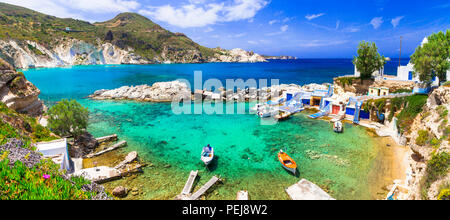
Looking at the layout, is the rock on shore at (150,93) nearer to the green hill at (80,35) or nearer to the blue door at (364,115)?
the blue door at (364,115)

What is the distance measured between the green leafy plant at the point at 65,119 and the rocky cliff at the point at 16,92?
3.24 metres

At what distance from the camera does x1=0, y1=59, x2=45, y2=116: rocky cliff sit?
63.6ft

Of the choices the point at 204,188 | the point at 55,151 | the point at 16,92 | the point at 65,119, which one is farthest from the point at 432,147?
the point at 16,92

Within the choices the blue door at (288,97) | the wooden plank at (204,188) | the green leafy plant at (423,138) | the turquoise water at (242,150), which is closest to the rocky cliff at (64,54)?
the turquoise water at (242,150)

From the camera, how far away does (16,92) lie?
20219 millimetres

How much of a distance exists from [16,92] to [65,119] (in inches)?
220

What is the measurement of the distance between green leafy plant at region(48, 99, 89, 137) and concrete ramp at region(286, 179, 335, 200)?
69.0 feet

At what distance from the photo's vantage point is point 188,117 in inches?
1324

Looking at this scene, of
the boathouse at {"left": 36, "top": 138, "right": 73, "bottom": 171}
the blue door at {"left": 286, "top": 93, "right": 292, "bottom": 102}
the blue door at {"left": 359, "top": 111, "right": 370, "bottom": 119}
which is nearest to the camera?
the boathouse at {"left": 36, "top": 138, "right": 73, "bottom": 171}

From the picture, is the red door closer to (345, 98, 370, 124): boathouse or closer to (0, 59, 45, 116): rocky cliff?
(345, 98, 370, 124): boathouse

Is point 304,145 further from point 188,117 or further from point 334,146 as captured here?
point 188,117

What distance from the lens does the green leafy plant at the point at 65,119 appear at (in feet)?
65.7

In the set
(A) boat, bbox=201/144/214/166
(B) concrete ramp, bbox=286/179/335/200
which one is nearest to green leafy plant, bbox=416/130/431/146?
(B) concrete ramp, bbox=286/179/335/200
